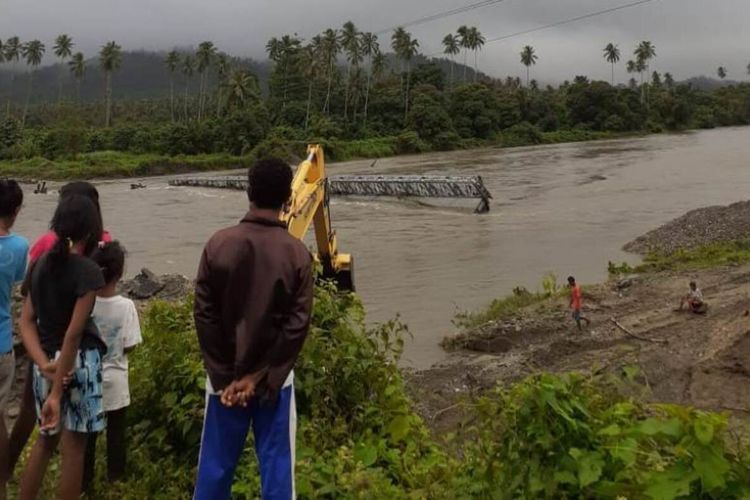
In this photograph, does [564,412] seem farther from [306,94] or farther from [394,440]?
[306,94]

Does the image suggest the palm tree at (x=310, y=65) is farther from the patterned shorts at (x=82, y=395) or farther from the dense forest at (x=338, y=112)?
the patterned shorts at (x=82, y=395)

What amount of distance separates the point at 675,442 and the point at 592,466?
33 cm

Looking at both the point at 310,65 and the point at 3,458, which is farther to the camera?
the point at 310,65

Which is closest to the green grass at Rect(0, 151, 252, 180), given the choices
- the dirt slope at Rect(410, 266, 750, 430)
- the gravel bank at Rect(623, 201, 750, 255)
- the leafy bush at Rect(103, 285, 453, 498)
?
the gravel bank at Rect(623, 201, 750, 255)

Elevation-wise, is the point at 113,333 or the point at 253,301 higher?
the point at 253,301

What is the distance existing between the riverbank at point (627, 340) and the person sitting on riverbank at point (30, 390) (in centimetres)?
257

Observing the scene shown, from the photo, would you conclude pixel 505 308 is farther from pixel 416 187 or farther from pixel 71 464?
pixel 416 187

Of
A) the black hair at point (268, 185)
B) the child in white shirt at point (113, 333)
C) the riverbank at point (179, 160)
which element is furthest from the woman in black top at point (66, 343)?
the riverbank at point (179, 160)

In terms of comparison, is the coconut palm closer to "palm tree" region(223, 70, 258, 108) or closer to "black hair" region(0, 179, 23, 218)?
"palm tree" region(223, 70, 258, 108)

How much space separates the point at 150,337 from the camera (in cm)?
455

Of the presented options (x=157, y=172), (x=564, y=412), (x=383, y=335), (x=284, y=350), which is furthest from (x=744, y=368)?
(x=157, y=172)

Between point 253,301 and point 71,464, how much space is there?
1.28 metres

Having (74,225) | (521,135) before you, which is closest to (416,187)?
(74,225)

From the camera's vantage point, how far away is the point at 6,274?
10.5 feet
